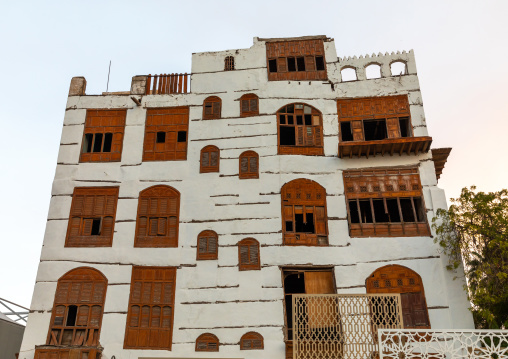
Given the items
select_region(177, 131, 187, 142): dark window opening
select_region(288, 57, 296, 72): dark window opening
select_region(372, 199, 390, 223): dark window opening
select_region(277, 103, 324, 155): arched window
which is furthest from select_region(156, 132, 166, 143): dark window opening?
select_region(372, 199, 390, 223): dark window opening

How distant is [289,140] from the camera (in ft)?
59.5

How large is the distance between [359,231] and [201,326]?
6.16 meters

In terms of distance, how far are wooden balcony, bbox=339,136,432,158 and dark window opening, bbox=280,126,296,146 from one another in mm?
2068

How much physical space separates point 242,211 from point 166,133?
4501 mm

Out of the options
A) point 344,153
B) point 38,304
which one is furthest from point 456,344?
point 38,304

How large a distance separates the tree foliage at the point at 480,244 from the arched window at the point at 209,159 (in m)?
7.90

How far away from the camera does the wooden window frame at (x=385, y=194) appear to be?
16.0m

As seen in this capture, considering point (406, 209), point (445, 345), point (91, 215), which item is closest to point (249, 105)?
point (406, 209)

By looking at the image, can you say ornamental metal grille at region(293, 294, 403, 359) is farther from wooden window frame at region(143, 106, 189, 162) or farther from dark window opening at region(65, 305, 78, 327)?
wooden window frame at region(143, 106, 189, 162)

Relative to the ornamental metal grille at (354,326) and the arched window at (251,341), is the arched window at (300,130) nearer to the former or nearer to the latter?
the ornamental metal grille at (354,326)

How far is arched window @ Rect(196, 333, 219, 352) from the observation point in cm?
1477

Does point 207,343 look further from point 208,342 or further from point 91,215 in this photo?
point 91,215

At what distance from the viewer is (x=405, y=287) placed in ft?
49.7

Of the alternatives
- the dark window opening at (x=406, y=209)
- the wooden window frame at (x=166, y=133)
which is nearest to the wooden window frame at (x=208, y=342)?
the wooden window frame at (x=166, y=133)
